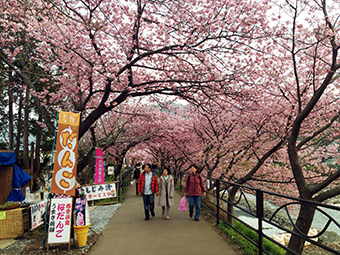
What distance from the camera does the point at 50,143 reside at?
59.0 ft

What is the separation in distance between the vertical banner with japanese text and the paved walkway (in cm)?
154

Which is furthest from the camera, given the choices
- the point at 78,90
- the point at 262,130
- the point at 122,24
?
the point at 262,130

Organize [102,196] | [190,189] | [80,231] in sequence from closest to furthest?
[80,231] < [190,189] < [102,196]

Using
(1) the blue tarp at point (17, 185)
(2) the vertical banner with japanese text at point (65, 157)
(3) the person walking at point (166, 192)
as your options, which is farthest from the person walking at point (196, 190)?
(1) the blue tarp at point (17, 185)

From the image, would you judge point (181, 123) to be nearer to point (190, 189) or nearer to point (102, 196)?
point (102, 196)

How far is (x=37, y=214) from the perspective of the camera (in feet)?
24.6

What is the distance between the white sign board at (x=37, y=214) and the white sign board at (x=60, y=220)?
210 cm

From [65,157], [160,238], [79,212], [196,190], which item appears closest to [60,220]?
[79,212]

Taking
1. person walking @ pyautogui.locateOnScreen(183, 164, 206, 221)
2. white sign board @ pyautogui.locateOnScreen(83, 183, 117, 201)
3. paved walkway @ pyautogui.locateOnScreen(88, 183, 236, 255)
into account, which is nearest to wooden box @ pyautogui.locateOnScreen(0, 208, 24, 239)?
paved walkway @ pyautogui.locateOnScreen(88, 183, 236, 255)

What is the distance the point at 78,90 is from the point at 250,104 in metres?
5.96

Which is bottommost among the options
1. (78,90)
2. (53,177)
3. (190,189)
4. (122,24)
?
(190,189)

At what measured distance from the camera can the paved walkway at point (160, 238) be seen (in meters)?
5.15

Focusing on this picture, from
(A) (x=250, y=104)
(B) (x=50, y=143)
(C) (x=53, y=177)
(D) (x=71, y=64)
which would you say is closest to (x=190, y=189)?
(A) (x=250, y=104)

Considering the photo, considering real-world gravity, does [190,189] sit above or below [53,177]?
below
